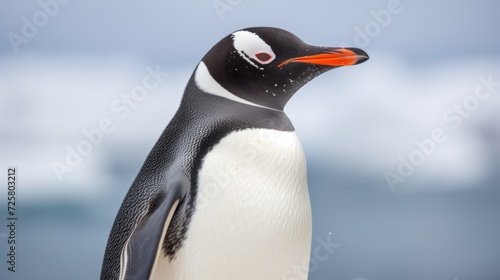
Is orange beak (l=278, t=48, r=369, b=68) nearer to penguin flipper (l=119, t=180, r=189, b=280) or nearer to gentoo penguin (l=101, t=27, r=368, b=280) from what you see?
gentoo penguin (l=101, t=27, r=368, b=280)

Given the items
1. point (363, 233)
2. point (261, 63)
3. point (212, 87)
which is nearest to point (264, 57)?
point (261, 63)

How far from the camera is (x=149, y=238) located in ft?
4.04

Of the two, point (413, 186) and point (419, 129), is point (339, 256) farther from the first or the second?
point (419, 129)

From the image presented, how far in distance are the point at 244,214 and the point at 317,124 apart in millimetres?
1601

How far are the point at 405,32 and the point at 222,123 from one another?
1916 millimetres

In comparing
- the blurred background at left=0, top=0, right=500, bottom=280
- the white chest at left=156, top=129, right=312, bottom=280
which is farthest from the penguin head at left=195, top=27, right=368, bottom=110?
the blurred background at left=0, top=0, right=500, bottom=280

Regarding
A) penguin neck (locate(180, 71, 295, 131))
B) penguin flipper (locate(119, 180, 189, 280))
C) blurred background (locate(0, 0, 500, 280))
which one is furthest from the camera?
blurred background (locate(0, 0, 500, 280))

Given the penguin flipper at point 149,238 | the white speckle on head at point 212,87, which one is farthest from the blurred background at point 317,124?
the penguin flipper at point 149,238

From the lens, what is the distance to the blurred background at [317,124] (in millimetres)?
2826

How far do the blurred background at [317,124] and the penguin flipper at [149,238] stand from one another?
153 centimetres

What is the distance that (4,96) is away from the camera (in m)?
2.87

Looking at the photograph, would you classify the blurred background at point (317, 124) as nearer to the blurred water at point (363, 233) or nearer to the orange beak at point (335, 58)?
the blurred water at point (363, 233)

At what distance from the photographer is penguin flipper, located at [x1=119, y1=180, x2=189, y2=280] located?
1217 mm

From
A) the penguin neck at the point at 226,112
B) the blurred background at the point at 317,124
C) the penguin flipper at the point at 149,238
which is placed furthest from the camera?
the blurred background at the point at 317,124
